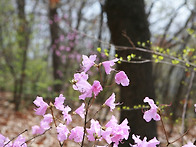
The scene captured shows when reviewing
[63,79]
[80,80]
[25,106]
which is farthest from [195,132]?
[80,80]

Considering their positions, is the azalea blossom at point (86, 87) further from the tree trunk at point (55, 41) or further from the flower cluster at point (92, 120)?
the tree trunk at point (55, 41)

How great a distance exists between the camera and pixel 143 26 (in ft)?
7.49

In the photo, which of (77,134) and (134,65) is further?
(134,65)

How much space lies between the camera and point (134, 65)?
224 cm

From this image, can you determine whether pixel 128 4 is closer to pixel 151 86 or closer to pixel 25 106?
pixel 151 86

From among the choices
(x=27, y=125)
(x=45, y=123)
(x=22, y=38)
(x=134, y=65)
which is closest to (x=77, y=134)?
(x=45, y=123)

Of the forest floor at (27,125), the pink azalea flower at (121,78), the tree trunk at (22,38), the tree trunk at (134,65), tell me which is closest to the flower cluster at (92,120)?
the pink azalea flower at (121,78)

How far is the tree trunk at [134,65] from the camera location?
7.34 ft

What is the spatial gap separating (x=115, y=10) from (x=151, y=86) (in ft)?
3.02

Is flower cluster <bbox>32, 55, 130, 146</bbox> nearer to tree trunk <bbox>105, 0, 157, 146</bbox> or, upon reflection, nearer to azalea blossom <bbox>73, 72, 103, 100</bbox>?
azalea blossom <bbox>73, 72, 103, 100</bbox>

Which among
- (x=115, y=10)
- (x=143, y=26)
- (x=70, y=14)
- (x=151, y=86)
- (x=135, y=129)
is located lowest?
(x=135, y=129)

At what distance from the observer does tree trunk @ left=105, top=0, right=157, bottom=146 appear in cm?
224

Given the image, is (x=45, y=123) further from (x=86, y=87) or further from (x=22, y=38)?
(x=22, y=38)

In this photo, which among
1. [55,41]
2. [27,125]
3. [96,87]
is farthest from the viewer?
[55,41]
